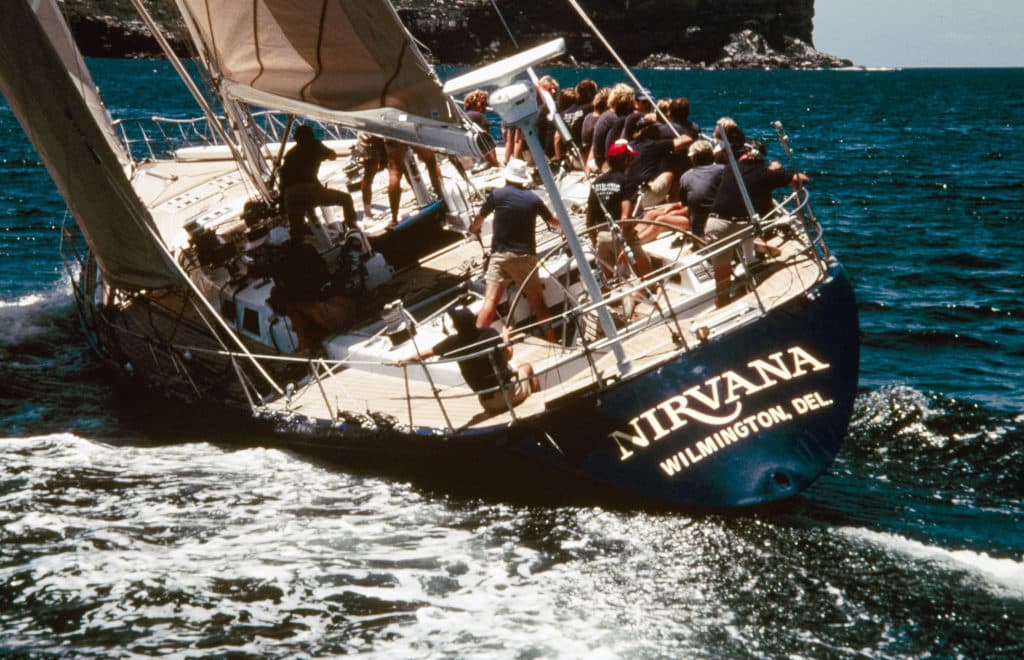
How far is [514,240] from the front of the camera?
1048 centimetres

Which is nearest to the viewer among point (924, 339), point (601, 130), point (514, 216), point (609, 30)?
point (514, 216)

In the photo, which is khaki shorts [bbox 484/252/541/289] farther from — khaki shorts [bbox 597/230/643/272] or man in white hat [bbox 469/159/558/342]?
khaki shorts [bbox 597/230/643/272]

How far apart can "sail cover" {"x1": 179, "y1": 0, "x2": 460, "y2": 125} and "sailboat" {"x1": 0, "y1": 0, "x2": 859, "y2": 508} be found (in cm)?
3

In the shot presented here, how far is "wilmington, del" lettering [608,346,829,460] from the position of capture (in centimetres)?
924

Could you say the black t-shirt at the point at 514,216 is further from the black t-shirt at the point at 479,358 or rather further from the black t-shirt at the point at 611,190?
the black t-shirt at the point at 479,358

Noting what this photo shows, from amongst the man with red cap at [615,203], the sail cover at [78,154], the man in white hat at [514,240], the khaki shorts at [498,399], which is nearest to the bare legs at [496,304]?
the man in white hat at [514,240]

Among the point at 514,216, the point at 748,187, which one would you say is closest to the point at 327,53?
the point at 514,216

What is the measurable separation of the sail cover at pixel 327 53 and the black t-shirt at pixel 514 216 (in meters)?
1.01

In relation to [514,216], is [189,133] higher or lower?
higher

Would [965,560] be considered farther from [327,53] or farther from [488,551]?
[327,53]

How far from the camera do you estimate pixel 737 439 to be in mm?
9266

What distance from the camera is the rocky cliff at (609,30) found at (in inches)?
4636

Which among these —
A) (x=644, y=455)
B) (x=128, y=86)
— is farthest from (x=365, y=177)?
(x=128, y=86)

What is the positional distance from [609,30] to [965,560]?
154m
